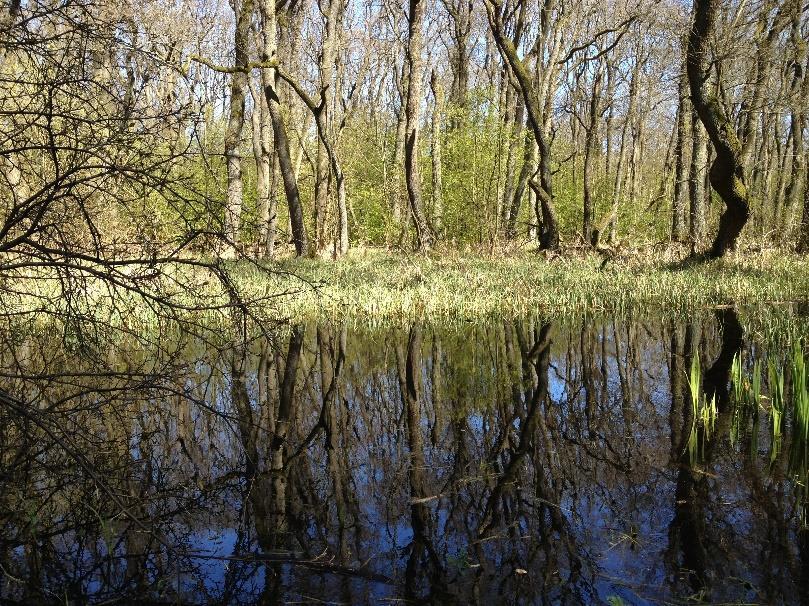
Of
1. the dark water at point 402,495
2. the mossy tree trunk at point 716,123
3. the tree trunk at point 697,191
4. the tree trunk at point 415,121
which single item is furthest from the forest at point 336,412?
the tree trunk at point 415,121

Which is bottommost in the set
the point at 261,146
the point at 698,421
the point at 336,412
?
the point at 336,412

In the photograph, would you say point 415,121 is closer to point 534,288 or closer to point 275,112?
point 275,112

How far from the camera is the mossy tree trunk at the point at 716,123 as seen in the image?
11.8 metres

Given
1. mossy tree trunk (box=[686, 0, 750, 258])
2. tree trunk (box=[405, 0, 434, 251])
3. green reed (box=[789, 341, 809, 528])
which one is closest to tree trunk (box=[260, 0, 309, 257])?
tree trunk (box=[405, 0, 434, 251])

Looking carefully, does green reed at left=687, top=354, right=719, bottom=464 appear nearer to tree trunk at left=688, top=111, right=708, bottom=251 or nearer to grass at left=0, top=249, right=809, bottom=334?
grass at left=0, top=249, right=809, bottom=334

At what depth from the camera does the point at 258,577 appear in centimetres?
288

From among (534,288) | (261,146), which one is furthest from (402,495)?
(261,146)

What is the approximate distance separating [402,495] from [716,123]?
10.5m

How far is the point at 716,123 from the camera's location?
1183 cm

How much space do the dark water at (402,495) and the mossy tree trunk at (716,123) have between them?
684 cm

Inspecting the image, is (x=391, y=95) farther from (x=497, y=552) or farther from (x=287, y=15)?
(x=497, y=552)

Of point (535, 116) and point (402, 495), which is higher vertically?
point (535, 116)

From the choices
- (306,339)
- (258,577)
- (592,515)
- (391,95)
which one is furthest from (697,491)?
(391,95)

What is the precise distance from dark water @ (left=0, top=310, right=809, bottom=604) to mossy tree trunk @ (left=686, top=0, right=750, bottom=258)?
684 cm
